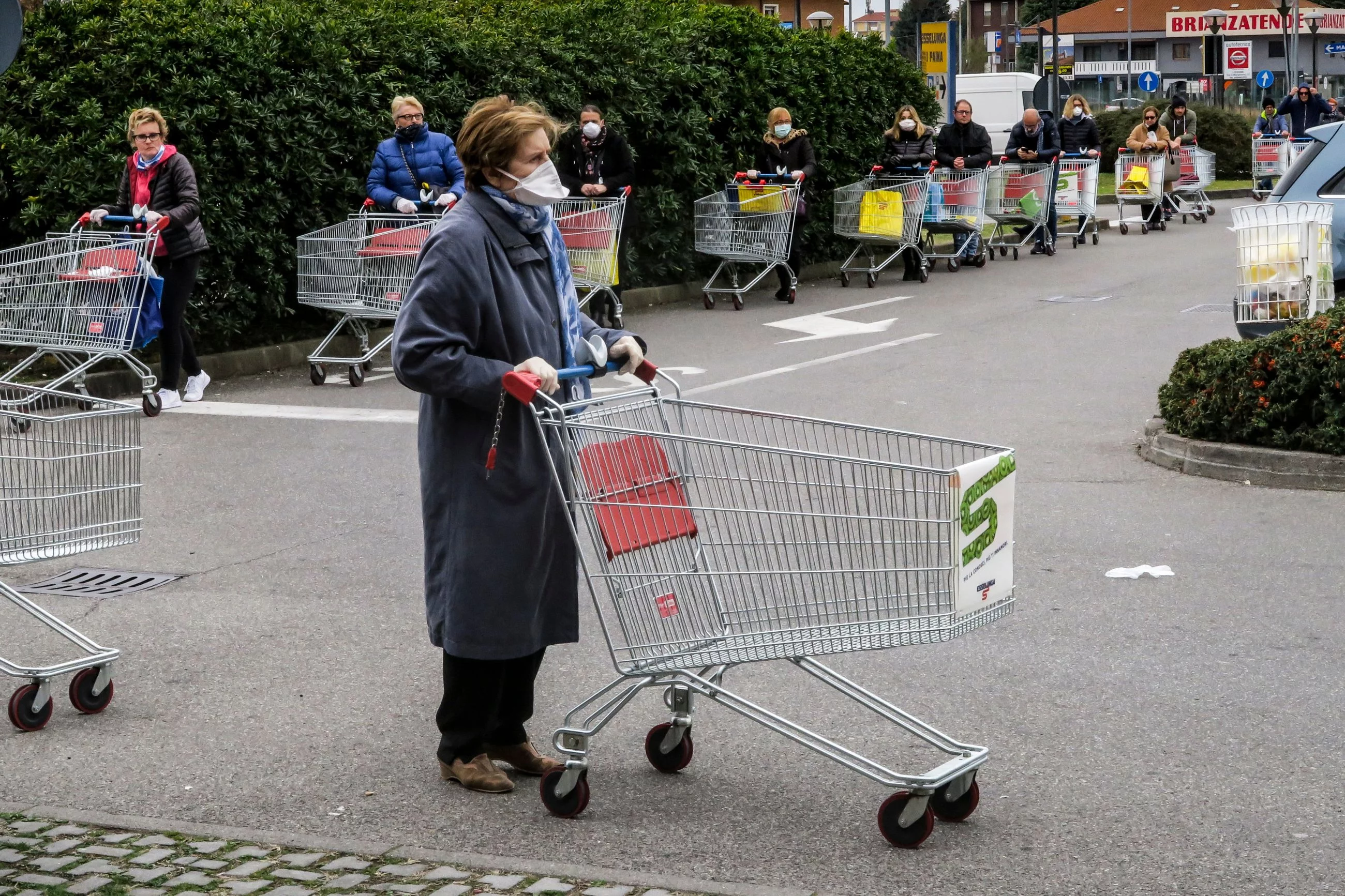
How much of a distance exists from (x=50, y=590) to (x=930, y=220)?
540 inches

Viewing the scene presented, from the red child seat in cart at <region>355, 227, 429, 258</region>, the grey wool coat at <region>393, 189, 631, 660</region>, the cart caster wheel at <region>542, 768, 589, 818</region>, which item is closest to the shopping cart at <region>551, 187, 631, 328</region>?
the red child seat in cart at <region>355, 227, 429, 258</region>

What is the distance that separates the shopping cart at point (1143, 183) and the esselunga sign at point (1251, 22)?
6043 cm

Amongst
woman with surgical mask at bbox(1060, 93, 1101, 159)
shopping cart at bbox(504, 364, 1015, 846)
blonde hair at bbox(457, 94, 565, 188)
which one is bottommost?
shopping cart at bbox(504, 364, 1015, 846)

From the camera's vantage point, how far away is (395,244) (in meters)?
12.6

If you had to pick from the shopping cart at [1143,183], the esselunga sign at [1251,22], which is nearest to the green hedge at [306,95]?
the shopping cart at [1143,183]

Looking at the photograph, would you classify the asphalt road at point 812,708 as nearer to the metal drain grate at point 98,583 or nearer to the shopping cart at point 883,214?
the metal drain grate at point 98,583

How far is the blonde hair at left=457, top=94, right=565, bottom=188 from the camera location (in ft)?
14.6

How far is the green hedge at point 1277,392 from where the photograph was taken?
854 centimetres

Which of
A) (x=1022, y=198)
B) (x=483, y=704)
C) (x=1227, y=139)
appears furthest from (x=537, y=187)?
(x=1227, y=139)

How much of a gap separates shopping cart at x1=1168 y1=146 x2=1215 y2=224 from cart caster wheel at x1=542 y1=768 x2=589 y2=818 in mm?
23561

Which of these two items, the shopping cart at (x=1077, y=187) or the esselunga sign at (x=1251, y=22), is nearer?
the shopping cart at (x=1077, y=187)

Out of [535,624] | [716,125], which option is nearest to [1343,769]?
[535,624]

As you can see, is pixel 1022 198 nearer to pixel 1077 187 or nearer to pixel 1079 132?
pixel 1077 187

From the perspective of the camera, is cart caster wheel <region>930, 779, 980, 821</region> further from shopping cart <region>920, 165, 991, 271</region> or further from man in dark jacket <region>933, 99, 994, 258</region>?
man in dark jacket <region>933, 99, 994, 258</region>
